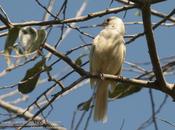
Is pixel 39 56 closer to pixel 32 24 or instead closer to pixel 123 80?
pixel 32 24

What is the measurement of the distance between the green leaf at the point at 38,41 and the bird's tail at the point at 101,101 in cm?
147

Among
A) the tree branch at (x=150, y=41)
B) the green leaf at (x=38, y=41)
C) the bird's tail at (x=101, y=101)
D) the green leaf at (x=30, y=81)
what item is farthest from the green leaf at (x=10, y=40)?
the bird's tail at (x=101, y=101)

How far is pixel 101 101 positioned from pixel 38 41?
1742mm

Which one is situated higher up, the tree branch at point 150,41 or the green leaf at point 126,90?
the tree branch at point 150,41

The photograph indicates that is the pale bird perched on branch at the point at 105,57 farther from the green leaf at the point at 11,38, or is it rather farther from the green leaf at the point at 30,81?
the green leaf at the point at 11,38

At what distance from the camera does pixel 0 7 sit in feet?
8.18

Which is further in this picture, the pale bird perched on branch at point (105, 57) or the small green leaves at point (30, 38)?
the pale bird perched on branch at point (105, 57)

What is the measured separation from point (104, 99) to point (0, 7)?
170 centimetres

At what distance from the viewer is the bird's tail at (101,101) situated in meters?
3.77

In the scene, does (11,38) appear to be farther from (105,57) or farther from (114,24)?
(114,24)

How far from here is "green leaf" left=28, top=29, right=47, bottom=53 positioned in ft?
7.36

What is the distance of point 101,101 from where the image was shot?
398 centimetres

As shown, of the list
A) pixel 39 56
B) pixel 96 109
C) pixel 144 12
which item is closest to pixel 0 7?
pixel 39 56

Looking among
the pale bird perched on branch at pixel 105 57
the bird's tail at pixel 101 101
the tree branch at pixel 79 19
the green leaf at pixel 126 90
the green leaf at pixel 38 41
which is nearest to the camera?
the green leaf at pixel 38 41
